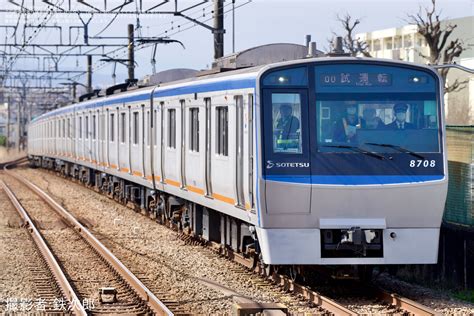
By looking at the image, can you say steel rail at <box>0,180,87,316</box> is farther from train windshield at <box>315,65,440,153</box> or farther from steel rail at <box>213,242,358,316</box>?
train windshield at <box>315,65,440,153</box>

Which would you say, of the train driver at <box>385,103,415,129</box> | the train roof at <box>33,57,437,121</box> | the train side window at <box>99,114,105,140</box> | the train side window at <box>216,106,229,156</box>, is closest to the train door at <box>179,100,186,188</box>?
the train roof at <box>33,57,437,121</box>

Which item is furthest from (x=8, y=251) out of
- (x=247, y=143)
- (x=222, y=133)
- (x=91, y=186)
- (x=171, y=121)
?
(x=91, y=186)

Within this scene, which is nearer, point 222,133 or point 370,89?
point 370,89

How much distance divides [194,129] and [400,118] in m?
4.19

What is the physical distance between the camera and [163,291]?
10305 millimetres

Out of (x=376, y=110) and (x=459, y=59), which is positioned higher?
(x=459, y=59)

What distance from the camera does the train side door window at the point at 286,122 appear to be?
9.68m

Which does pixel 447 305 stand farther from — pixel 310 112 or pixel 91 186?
pixel 91 186

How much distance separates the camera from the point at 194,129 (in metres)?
13.3

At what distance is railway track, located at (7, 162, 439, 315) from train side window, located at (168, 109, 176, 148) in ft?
9.92

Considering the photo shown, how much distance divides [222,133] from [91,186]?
16644mm

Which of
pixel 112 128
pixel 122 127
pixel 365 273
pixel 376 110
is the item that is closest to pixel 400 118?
pixel 376 110

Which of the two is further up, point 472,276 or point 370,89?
point 370,89

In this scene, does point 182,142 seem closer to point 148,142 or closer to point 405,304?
point 148,142
